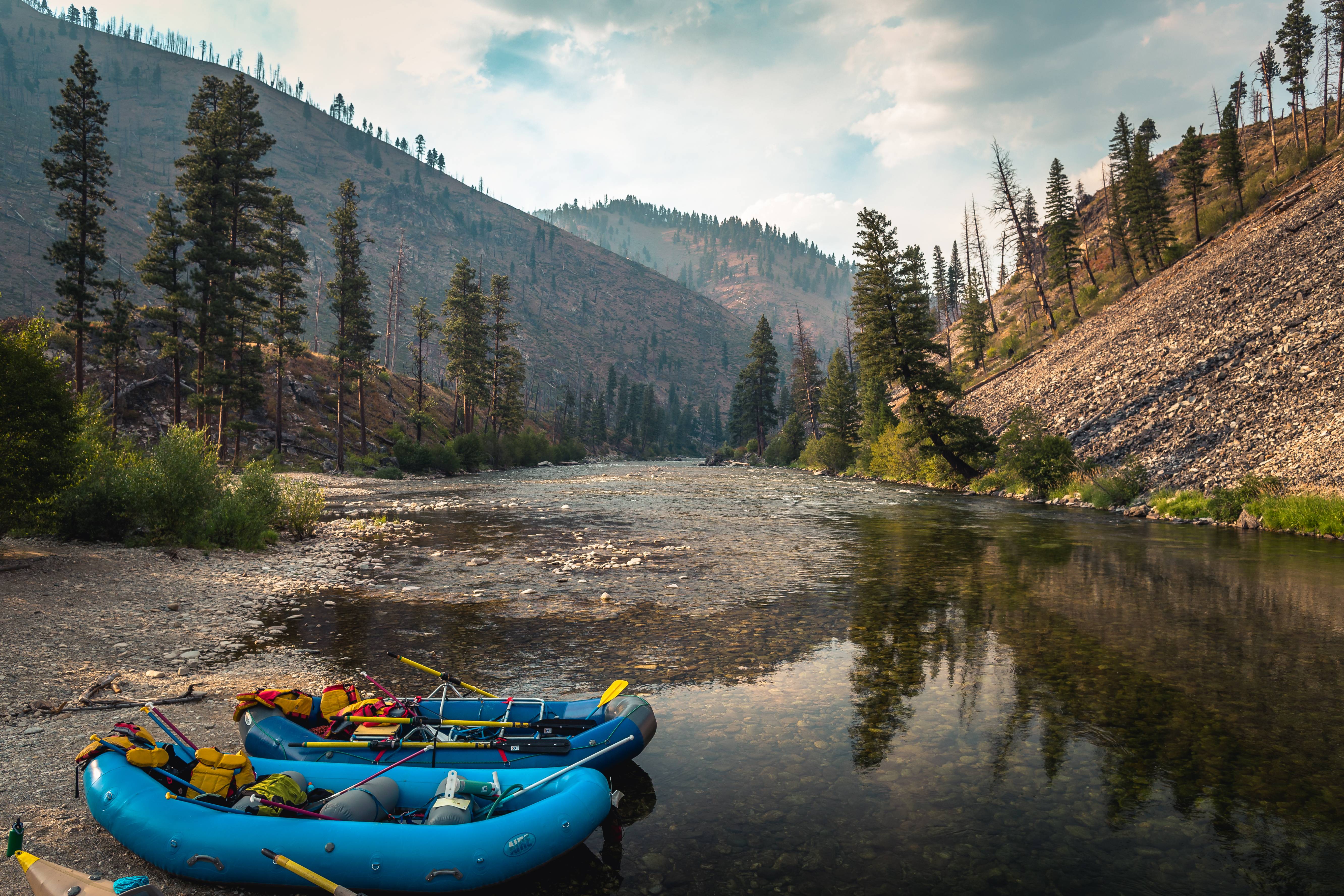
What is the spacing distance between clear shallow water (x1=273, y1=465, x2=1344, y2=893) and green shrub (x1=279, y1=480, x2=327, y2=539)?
3.17 meters

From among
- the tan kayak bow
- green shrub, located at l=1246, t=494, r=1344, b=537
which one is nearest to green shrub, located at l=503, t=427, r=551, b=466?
green shrub, located at l=1246, t=494, r=1344, b=537

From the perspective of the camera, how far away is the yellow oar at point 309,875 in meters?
3.98

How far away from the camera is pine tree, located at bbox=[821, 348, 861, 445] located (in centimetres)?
6475

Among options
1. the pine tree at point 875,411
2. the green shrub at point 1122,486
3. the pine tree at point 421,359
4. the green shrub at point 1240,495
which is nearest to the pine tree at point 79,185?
the pine tree at point 421,359

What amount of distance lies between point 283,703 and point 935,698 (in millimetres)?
7547

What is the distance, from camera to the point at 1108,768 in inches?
251

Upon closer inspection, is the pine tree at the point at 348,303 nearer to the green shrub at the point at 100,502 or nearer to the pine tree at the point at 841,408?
the green shrub at the point at 100,502

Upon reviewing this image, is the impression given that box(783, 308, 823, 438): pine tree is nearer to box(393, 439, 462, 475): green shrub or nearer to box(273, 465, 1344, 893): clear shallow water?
box(393, 439, 462, 475): green shrub

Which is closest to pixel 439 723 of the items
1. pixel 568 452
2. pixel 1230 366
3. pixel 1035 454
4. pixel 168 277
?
pixel 1035 454

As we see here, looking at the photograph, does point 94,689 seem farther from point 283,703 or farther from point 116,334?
point 116,334

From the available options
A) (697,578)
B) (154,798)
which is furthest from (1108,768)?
(697,578)

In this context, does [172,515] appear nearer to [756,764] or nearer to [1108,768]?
[756,764]

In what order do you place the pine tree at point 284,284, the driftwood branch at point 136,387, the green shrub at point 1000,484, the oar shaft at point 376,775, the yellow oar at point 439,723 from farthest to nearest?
the driftwood branch at point 136,387 → the pine tree at point 284,284 → the green shrub at point 1000,484 → the yellow oar at point 439,723 → the oar shaft at point 376,775

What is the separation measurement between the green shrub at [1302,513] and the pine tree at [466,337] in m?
61.4
